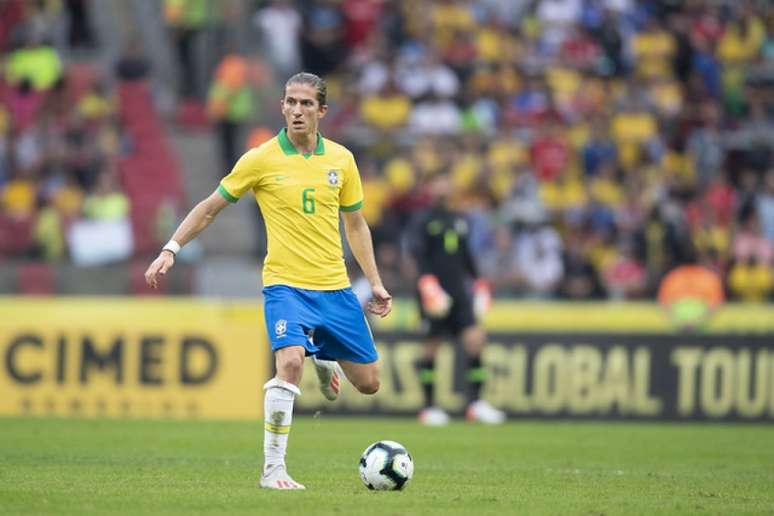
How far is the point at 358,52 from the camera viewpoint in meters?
26.3

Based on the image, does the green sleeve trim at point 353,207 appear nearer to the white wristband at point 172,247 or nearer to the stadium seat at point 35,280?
the white wristband at point 172,247

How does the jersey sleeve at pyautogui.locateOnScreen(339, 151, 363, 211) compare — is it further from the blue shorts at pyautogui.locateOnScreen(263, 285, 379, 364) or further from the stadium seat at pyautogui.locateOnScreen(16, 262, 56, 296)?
the stadium seat at pyautogui.locateOnScreen(16, 262, 56, 296)

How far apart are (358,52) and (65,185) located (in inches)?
231

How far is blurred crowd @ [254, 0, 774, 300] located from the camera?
22656 millimetres

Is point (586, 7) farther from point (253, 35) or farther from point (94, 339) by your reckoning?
point (94, 339)

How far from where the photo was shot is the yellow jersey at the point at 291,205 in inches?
397

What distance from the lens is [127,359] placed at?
18562 mm

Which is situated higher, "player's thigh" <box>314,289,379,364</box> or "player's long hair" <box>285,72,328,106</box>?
"player's long hair" <box>285,72,328,106</box>

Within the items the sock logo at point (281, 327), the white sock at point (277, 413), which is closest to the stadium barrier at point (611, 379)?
the sock logo at point (281, 327)

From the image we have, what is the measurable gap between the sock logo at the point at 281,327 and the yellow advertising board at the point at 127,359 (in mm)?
9027

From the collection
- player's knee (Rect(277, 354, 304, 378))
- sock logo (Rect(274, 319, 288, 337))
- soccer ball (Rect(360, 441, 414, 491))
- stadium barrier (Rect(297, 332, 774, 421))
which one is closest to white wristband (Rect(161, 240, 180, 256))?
sock logo (Rect(274, 319, 288, 337))

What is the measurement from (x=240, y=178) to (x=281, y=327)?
3.26ft

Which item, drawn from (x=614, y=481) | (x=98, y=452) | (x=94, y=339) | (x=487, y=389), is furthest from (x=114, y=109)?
(x=614, y=481)

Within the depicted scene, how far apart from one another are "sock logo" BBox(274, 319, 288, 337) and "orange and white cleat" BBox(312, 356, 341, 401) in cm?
86
